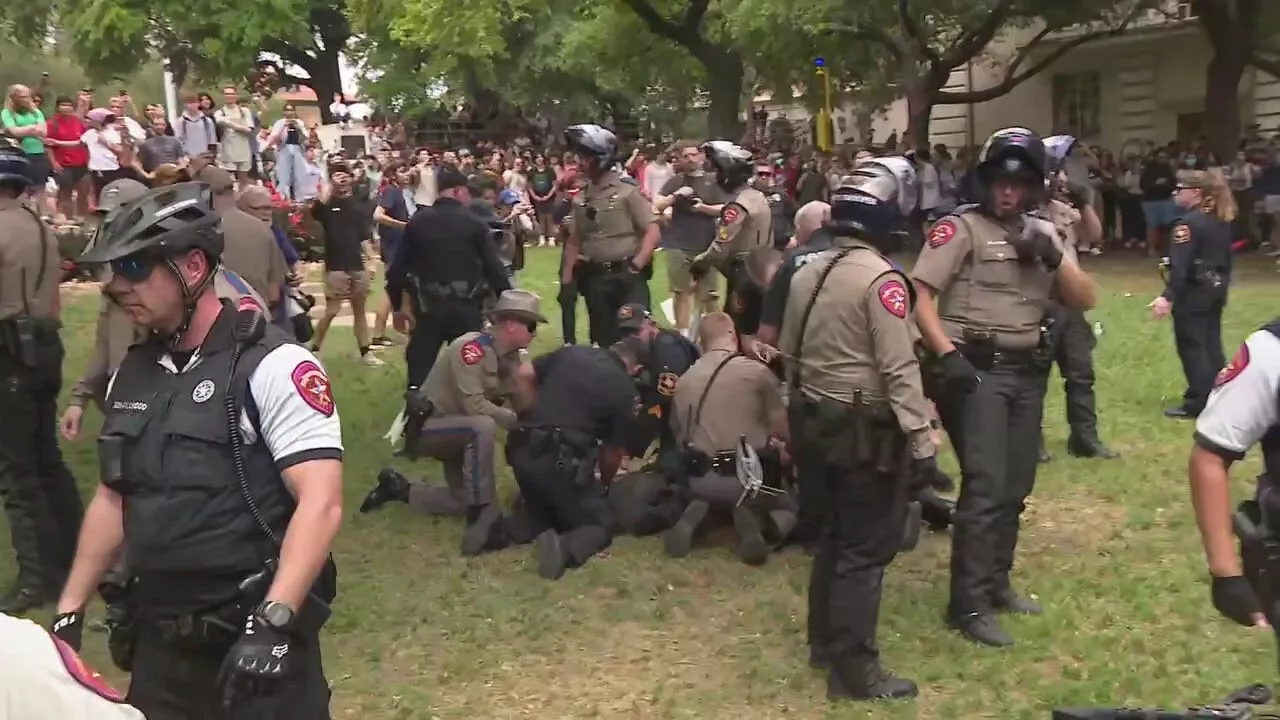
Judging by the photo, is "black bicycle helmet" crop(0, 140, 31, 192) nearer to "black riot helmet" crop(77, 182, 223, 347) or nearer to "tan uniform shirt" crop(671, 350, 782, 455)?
"black riot helmet" crop(77, 182, 223, 347)

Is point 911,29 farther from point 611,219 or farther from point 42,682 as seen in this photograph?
point 42,682

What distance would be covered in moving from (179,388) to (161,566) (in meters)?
0.44

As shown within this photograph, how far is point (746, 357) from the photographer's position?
7453 mm

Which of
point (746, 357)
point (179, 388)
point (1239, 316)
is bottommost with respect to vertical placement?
point (1239, 316)

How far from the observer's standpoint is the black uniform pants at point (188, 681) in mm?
3318

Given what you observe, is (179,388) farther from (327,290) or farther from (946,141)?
(946,141)

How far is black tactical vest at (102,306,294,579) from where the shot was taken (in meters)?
3.17

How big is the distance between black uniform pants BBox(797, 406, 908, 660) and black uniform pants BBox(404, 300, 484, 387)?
460cm

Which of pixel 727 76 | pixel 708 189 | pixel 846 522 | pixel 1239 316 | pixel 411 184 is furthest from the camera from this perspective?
pixel 727 76

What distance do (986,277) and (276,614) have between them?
3.58 metres

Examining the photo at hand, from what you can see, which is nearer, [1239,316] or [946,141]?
[1239,316]

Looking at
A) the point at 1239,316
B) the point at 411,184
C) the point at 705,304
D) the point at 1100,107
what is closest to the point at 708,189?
the point at 705,304

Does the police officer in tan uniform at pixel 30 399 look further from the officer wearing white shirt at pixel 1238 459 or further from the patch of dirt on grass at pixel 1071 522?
the officer wearing white shirt at pixel 1238 459

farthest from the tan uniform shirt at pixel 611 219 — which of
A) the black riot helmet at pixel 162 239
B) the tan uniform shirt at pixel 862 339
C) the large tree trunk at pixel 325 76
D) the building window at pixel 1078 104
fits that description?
the large tree trunk at pixel 325 76
